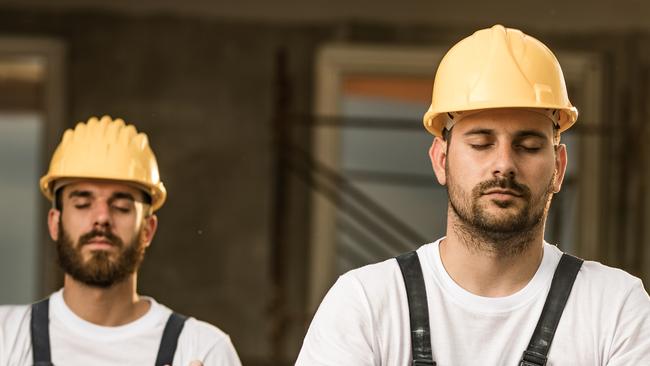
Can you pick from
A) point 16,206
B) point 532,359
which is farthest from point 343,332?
point 16,206

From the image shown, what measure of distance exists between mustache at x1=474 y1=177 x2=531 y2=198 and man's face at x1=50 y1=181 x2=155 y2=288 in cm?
161

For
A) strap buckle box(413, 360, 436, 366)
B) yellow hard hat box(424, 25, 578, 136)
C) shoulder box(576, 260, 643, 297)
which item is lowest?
strap buckle box(413, 360, 436, 366)

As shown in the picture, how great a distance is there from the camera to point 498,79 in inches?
164

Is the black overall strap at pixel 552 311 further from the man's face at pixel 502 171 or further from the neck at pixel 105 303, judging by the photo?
the neck at pixel 105 303

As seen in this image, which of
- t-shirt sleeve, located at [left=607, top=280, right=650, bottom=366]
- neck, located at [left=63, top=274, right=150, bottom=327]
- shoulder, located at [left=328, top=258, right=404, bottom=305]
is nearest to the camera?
t-shirt sleeve, located at [left=607, top=280, right=650, bottom=366]

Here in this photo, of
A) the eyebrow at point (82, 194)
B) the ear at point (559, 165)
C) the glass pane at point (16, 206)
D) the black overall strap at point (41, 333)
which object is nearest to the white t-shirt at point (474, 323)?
the ear at point (559, 165)

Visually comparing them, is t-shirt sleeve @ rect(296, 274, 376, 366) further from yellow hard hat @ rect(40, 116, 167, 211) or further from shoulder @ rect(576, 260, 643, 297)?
yellow hard hat @ rect(40, 116, 167, 211)

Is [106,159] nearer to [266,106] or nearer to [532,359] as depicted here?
[532,359]

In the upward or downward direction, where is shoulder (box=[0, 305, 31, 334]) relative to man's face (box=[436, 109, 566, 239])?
downward

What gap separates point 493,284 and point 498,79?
1.78 feet

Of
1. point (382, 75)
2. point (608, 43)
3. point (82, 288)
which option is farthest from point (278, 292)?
point (82, 288)

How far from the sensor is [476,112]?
161 inches

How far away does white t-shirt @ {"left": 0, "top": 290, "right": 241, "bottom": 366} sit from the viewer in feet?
16.3

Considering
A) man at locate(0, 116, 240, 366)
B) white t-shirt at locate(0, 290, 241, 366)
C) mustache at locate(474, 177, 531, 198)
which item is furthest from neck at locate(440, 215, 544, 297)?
white t-shirt at locate(0, 290, 241, 366)
